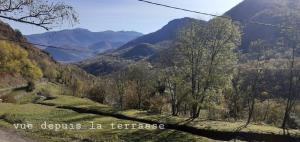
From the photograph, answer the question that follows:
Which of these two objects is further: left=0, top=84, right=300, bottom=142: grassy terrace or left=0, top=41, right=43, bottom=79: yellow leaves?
left=0, top=41, right=43, bottom=79: yellow leaves

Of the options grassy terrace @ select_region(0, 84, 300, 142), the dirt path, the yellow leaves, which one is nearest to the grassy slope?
grassy terrace @ select_region(0, 84, 300, 142)

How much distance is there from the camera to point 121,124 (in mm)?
48219

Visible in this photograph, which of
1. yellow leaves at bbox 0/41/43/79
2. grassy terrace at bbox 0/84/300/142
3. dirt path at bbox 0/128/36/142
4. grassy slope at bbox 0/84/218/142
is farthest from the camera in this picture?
yellow leaves at bbox 0/41/43/79

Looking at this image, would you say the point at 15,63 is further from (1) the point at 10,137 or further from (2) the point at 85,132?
(1) the point at 10,137

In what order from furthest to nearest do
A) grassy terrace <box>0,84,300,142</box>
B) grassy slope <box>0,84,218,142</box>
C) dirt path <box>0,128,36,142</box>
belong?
grassy terrace <box>0,84,300,142</box>
grassy slope <box>0,84,218,142</box>
dirt path <box>0,128,36,142</box>

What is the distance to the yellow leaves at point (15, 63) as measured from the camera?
500ft

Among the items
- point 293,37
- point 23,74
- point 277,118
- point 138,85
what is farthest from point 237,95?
point 23,74

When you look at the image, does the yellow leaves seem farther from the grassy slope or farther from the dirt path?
the dirt path

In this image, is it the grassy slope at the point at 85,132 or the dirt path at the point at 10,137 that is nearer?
the dirt path at the point at 10,137

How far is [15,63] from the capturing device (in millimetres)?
163000

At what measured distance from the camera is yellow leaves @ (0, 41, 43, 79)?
152337mm

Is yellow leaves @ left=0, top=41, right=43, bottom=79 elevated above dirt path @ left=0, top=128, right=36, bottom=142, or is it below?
above

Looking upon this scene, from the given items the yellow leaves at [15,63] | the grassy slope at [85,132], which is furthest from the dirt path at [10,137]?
the yellow leaves at [15,63]

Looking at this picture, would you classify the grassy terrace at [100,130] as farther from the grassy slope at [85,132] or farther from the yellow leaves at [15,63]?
the yellow leaves at [15,63]
